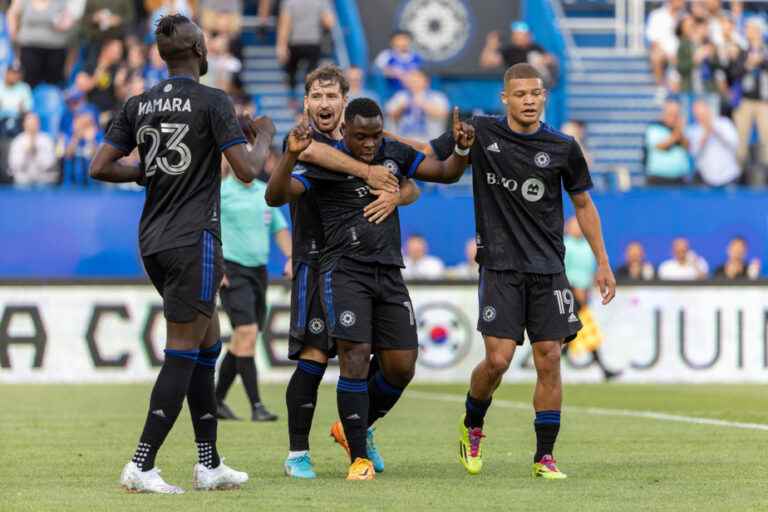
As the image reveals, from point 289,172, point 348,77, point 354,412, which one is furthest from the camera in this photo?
point 348,77

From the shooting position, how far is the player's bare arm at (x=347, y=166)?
30.4 feet

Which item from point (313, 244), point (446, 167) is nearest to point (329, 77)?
point (446, 167)

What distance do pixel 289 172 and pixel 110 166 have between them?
3.07 feet

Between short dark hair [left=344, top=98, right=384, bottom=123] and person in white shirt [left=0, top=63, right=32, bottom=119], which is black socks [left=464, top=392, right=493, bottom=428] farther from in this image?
person in white shirt [left=0, top=63, right=32, bottom=119]

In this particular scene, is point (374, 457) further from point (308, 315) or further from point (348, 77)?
point (348, 77)

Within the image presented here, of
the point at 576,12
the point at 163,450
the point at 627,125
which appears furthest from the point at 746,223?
the point at 163,450

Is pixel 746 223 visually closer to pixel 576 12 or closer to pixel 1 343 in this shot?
pixel 576 12

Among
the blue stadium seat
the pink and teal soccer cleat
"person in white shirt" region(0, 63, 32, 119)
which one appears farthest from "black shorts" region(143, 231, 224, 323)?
"person in white shirt" region(0, 63, 32, 119)

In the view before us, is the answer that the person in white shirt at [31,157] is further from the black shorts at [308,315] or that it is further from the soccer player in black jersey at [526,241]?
the soccer player in black jersey at [526,241]

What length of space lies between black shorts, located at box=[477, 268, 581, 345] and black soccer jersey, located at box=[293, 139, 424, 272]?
1.86 ft

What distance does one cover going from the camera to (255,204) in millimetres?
14406

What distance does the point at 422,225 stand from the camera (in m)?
22.4

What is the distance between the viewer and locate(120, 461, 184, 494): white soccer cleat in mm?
8359

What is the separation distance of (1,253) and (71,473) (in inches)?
487
